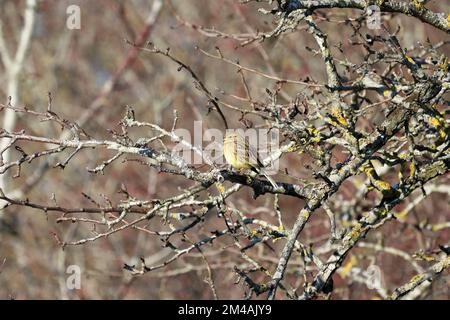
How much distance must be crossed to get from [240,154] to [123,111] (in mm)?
10615

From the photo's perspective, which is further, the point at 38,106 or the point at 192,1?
the point at 192,1

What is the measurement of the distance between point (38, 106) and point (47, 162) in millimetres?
3011

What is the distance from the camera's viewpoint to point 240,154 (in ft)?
17.9

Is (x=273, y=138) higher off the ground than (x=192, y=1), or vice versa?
(x=192, y=1)

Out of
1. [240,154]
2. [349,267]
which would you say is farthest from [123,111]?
[240,154]

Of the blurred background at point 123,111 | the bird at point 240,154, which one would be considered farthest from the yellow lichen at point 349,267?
the bird at point 240,154

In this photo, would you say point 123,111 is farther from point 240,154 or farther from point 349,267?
point 240,154

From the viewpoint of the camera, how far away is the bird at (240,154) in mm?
5164

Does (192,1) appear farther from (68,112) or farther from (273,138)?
(273,138)

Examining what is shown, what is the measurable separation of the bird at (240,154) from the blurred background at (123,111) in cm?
177

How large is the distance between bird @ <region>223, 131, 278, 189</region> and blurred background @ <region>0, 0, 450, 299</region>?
5.80 ft

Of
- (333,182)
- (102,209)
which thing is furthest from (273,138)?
(102,209)
